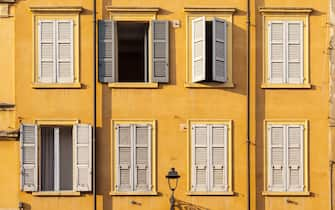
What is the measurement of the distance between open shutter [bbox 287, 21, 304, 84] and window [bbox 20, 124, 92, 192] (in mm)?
5731

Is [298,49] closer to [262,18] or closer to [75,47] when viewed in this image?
[262,18]

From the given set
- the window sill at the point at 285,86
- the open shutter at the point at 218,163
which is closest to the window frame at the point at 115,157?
the open shutter at the point at 218,163

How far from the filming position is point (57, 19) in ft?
95.8

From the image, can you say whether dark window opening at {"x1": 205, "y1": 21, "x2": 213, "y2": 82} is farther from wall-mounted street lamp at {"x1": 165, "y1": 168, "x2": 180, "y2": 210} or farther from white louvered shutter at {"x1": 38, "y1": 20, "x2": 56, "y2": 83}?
white louvered shutter at {"x1": 38, "y1": 20, "x2": 56, "y2": 83}

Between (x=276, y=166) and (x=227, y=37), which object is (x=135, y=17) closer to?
(x=227, y=37)

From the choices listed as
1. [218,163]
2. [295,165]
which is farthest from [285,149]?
[218,163]

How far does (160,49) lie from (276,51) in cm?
315

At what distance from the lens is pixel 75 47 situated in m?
29.2

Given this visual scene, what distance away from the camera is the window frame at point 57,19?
95.3 ft

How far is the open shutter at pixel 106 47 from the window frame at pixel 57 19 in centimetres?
62

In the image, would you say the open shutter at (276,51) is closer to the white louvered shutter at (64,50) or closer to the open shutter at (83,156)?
the open shutter at (83,156)

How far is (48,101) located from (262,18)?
6.21 meters

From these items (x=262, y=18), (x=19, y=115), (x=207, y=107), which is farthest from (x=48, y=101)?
(x=262, y=18)

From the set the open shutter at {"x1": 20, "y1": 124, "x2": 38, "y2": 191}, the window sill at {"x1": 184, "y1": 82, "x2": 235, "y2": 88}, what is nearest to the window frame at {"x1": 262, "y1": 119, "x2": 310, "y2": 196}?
the window sill at {"x1": 184, "y1": 82, "x2": 235, "y2": 88}
